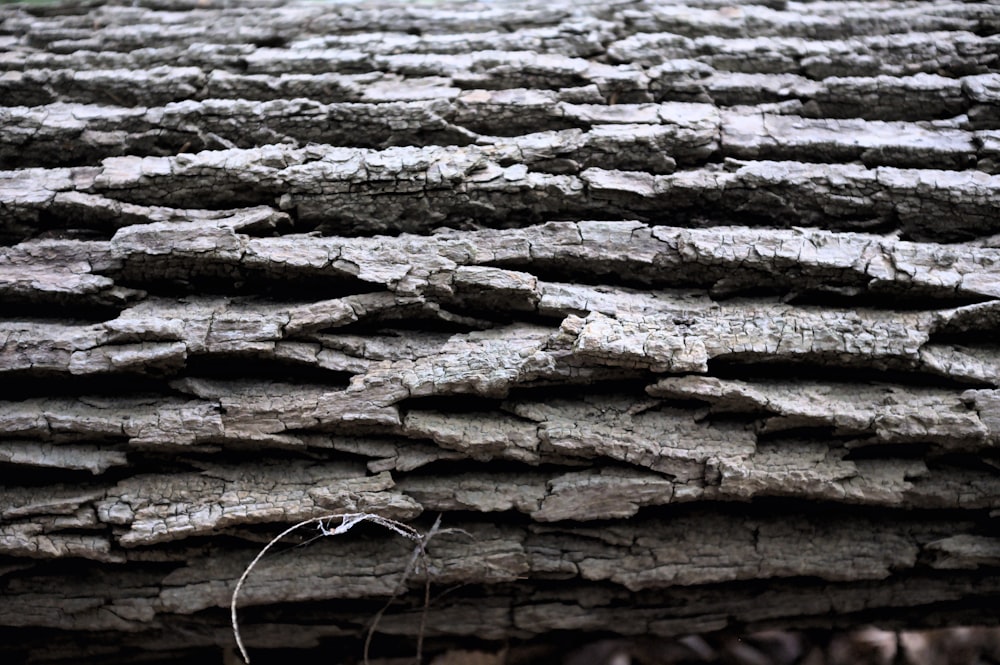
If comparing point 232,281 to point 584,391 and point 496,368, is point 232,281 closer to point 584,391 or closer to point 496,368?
point 496,368

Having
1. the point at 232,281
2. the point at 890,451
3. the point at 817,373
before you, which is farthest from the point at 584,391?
the point at 232,281

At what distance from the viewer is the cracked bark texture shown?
4.97 ft

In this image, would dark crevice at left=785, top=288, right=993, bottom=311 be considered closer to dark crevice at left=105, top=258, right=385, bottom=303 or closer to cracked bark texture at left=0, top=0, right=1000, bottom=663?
cracked bark texture at left=0, top=0, right=1000, bottom=663

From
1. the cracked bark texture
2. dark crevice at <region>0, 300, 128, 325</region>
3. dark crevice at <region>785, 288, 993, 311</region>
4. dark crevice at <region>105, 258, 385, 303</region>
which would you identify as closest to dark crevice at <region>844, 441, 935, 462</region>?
the cracked bark texture

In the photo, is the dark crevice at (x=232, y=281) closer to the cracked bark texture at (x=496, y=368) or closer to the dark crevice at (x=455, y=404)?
the cracked bark texture at (x=496, y=368)

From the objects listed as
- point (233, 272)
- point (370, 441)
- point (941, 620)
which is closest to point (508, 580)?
point (370, 441)

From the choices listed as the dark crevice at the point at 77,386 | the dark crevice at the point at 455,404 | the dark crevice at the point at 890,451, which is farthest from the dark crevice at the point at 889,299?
the dark crevice at the point at 77,386

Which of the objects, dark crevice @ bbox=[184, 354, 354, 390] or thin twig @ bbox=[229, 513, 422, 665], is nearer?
thin twig @ bbox=[229, 513, 422, 665]

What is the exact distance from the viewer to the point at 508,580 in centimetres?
158

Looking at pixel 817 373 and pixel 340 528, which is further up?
pixel 817 373

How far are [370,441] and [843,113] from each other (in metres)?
1.53

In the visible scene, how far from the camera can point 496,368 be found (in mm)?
1501

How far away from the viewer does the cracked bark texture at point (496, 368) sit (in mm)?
1516

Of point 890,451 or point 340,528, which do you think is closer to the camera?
point 340,528
